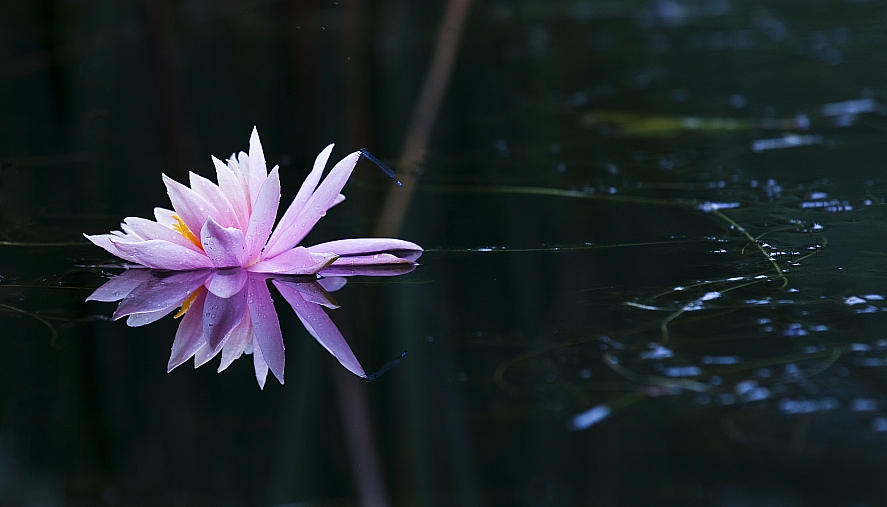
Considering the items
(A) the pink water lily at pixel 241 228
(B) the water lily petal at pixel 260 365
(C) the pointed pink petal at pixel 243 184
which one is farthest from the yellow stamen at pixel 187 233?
(B) the water lily petal at pixel 260 365

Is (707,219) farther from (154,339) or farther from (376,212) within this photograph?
(154,339)

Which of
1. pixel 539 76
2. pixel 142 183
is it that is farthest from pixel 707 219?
pixel 539 76

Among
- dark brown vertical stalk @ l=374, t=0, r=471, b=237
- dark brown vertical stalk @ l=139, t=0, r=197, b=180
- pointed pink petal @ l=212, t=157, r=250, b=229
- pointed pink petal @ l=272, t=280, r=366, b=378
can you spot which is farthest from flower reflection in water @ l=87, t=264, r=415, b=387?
dark brown vertical stalk @ l=139, t=0, r=197, b=180

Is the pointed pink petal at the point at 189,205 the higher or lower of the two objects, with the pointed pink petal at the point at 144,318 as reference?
higher

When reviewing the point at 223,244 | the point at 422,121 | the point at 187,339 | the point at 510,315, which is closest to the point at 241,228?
the point at 223,244

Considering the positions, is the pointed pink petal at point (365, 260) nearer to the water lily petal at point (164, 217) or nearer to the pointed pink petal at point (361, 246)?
the pointed pink petal at point (361, 246)

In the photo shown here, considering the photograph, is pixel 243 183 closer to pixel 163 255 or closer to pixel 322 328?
pixel 163 255
